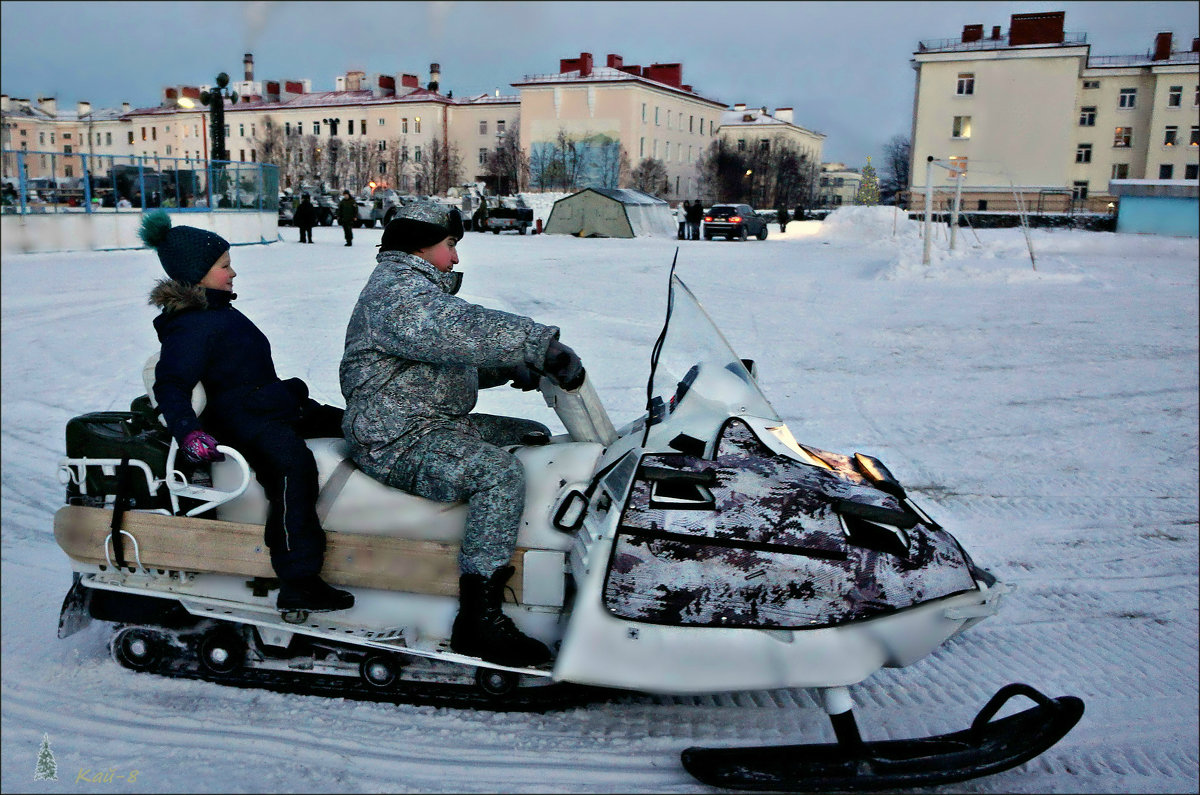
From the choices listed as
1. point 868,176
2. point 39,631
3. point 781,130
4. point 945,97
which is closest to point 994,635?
point 39,631

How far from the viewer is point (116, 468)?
11.9ft

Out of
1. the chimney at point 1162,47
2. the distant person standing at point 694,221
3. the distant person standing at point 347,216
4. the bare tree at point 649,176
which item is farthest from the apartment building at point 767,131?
the distant person standing at point 347,216

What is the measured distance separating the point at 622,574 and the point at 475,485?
24.2 inches

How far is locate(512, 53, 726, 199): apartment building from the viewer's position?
6694cm

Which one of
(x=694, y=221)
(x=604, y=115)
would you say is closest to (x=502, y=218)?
(x=694, y=221)

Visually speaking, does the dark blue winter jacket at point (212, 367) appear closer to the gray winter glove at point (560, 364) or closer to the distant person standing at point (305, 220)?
the gray winter glove at point (560, 364)

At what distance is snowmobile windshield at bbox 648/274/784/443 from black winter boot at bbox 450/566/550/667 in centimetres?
81

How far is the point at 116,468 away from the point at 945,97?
57260 millimetres

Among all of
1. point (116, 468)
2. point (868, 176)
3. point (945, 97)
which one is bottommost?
point (116, 468)

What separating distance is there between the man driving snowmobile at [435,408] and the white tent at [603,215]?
28.7 metres

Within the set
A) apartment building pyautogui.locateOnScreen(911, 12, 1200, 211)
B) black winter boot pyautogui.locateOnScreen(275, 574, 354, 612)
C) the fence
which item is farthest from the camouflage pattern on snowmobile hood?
apartment building pyautogui.locateOnScreen(911, 12, 1200, 211)

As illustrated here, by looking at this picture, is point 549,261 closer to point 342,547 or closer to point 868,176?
point 342,547

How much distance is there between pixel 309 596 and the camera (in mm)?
3449

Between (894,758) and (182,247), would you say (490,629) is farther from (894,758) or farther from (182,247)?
(182,247)
